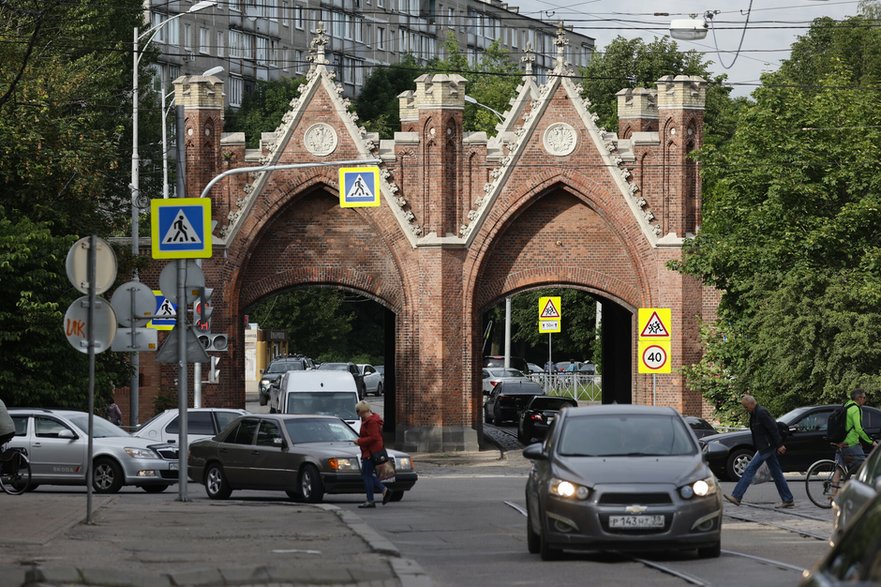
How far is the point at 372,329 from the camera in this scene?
298 ft

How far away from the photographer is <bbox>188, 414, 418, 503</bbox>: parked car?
2373cm

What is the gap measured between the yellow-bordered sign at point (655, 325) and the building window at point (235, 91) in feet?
210

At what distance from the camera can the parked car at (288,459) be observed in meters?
23.7

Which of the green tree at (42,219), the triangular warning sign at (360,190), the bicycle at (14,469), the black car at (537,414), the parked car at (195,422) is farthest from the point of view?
the black car at (537,414)

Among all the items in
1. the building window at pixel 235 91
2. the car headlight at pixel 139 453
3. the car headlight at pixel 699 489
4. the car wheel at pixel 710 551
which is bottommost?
the car headlight at pixel 139 453

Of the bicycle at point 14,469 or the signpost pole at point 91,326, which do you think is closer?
the signpost pole at point 91,326

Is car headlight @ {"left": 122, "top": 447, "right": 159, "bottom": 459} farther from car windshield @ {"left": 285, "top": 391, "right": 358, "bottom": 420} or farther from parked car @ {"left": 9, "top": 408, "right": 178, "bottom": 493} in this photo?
car windshield @ {"left": 285, "top": 391, "right": 358, "bottom": 420}

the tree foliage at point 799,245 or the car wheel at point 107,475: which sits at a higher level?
the tree foliage at point 799,245

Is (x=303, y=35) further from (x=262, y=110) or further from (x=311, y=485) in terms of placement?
(x=311, y=485)

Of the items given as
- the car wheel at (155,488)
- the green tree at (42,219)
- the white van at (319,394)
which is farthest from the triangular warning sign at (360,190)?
the car wheel at (155,488)

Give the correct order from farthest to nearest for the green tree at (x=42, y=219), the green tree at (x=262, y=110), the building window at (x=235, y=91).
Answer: the building window at (x=235, y=91)
the green tree at (x=262, y=110)
the green tree at (x=42, y=219)

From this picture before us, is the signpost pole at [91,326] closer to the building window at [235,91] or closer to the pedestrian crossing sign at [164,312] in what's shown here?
the pedestrian crossing sign at [164,312]

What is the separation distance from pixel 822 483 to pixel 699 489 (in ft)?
29.9

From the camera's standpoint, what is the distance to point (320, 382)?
3566 cm
